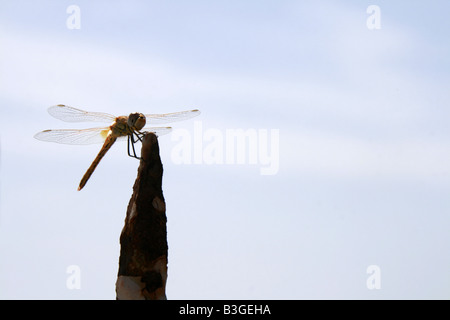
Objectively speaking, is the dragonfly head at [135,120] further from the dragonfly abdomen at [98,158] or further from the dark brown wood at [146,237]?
the dark brown wood at [146,237]

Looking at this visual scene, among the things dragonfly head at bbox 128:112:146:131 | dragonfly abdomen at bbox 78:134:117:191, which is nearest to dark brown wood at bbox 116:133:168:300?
dragonfly head at bbox 128:112:146:131

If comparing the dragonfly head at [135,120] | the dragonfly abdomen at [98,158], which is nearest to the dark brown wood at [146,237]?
the dragonfly head at [135,120]

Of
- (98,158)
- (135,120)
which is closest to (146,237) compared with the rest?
(135,120)

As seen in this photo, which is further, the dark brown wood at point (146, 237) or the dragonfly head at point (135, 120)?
the dragonfly head at point (135, 120)
